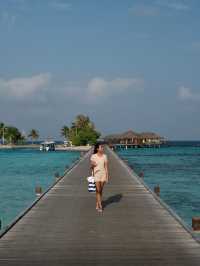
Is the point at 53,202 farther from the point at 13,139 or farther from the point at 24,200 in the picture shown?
the point at 13,139

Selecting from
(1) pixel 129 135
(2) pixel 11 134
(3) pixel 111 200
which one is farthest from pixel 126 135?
(3) pixel 111 200

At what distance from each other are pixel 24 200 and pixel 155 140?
499ft

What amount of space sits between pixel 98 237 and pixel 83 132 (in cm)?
13957

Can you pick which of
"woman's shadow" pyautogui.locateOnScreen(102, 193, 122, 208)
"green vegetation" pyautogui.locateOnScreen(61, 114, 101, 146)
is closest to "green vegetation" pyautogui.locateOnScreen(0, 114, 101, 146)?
"green vegetation" pyautogui.locateOnScreen(61, 114, 101, 146)

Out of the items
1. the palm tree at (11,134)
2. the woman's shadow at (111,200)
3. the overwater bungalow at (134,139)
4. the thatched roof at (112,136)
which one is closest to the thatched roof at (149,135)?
the overwater bungalow at (134,139)

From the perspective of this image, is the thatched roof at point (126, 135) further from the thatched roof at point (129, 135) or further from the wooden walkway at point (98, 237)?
the wooden walkway at point (98, 237)

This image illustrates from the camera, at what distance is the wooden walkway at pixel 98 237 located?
9.01 metres

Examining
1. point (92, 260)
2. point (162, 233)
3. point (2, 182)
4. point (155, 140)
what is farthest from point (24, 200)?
point (155, 140)

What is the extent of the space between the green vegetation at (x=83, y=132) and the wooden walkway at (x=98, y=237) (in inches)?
4833

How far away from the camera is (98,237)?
1090cm

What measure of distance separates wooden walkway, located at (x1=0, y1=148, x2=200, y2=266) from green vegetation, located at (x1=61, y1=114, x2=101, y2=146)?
4833 inches

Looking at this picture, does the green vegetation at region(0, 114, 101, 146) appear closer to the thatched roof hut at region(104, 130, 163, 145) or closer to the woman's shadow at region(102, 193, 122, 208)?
the thatched roof hut at region(104, 130, 163, 145)

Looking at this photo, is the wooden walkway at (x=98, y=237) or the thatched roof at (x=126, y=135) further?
the thatched roof at (x=126, y=135)

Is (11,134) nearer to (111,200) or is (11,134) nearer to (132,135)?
(132,135)
